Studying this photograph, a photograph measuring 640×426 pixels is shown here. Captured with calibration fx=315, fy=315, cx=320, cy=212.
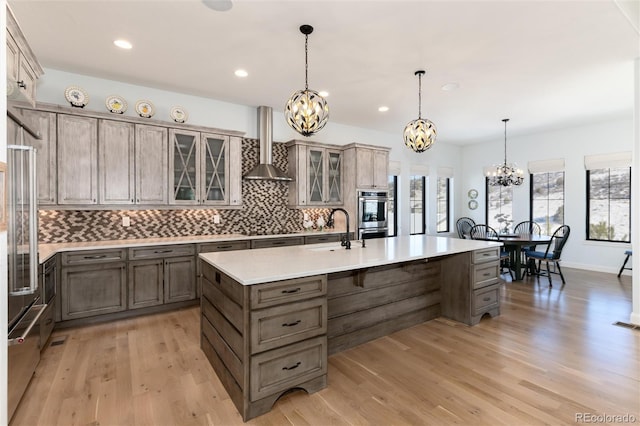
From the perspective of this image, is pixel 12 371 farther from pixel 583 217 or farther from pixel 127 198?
pixel 583 217

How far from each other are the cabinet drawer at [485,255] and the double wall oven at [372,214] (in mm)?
2312

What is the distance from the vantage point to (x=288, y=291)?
6.82ft

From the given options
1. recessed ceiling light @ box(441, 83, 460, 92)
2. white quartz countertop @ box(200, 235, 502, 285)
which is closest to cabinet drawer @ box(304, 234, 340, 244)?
white quartz countertop @ box(200, 235, 502, 285)

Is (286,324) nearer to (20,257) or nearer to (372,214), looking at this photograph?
(20,257)

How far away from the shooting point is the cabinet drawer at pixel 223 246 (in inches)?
161

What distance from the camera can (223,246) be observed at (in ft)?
13.9

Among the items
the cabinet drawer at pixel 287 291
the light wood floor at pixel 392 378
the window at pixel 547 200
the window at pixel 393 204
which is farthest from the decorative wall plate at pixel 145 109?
the window at pixel 547 200

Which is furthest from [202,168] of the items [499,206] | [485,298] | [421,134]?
[499,206]

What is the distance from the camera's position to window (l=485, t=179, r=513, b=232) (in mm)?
7590

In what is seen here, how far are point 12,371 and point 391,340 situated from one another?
2795 millimetres

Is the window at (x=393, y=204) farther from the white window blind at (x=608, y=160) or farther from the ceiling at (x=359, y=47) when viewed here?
the white window blind at (x=608, y=160)

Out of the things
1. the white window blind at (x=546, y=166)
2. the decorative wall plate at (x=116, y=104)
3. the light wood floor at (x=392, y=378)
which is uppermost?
the decorative wall plate at (x=116, y=104)

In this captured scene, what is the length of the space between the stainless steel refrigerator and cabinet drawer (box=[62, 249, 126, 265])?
4.06 feet

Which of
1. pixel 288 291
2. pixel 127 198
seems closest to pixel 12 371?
pixel 288 291
